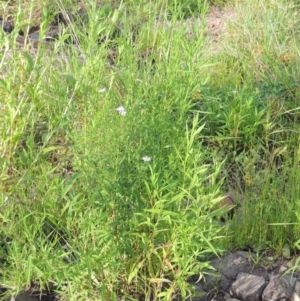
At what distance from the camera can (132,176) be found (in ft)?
7.97

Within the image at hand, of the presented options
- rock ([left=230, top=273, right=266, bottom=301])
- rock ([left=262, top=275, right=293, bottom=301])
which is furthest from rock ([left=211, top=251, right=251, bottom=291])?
rock ([left=262, top=275, right=293, bottom=301])

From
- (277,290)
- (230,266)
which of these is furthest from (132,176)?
(277,290)

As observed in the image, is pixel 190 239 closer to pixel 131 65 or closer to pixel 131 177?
pixel 131 177

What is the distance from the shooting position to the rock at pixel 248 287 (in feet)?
9.11

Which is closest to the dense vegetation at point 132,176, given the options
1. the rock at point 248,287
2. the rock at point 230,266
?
the rock at point 230,266

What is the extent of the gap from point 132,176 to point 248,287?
31.8 inches

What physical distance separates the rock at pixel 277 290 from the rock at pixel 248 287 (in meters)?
0.03

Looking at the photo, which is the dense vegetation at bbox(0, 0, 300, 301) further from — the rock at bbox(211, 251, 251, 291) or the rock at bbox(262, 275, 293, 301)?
the rock at bbox(262, 275, 293, 301)

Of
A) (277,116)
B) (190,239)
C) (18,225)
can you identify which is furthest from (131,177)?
(277,116)

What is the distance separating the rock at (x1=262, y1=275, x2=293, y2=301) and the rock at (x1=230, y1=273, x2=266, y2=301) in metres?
0.03

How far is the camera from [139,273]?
2566 millimetres

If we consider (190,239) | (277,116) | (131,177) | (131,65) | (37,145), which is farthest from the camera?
(277,116)

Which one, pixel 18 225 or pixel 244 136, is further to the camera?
pixel 244 136

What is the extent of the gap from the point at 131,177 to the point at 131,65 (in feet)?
2.60
